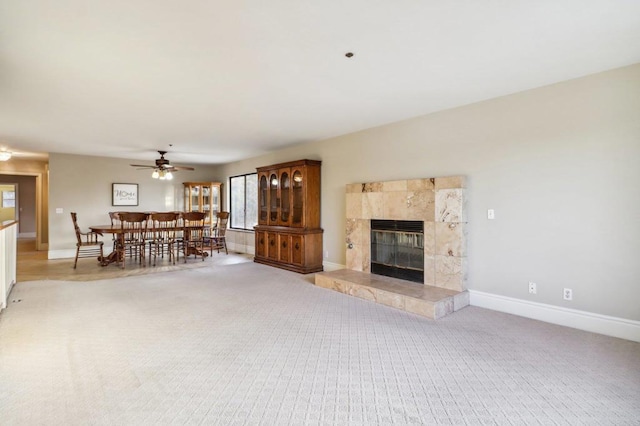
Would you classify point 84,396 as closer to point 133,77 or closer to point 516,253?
point 133,77

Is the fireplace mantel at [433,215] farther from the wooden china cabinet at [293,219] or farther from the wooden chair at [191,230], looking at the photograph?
the wooden chair at [191,230]

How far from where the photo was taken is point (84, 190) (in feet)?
26.3

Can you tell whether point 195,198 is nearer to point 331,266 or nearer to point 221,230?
point 221,230

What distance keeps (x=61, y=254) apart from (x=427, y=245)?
8.39m

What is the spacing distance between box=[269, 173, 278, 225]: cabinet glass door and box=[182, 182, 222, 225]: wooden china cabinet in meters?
3.01

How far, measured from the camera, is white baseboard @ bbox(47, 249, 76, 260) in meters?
7.68

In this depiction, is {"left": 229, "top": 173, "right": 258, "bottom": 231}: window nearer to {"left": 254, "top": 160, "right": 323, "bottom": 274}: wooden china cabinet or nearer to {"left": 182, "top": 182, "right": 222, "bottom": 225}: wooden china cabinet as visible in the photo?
{"left": 182, "top": 182, "right": 222, "bottom": 225}: wooden china cabinet

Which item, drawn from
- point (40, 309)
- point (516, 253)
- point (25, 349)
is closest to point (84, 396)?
point (25, 349)

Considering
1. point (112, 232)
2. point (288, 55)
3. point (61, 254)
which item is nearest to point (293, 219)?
point (112, 232)

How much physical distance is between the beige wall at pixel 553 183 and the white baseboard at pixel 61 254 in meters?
8.20

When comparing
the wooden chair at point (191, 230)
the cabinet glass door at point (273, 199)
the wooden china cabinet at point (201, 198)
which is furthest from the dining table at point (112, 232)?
the cabinet glass door at point (273, 199)

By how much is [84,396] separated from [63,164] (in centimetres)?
764

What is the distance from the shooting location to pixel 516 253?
12.3ft

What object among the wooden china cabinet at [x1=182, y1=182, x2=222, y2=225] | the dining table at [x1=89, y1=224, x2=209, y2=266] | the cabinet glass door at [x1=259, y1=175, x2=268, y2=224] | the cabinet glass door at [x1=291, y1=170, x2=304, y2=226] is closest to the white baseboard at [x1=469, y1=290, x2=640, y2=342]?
the cabinet glass door at [x1=291, y1=170, x2=304, y2=226]
